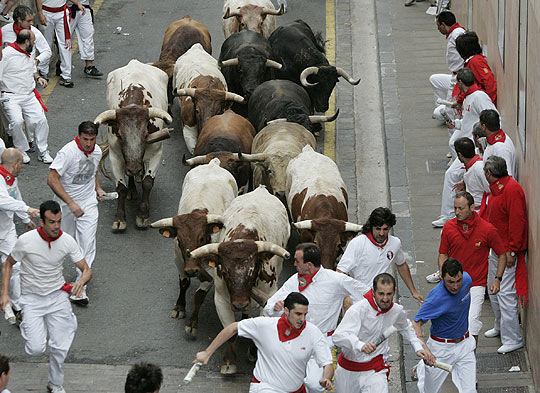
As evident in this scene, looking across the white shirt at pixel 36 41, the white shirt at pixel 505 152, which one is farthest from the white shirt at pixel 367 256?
the white shirt at pixel 36 41

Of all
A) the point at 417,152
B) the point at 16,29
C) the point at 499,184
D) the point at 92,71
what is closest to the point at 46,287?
the point at 499,184

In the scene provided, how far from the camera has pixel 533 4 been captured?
12086 millimetres

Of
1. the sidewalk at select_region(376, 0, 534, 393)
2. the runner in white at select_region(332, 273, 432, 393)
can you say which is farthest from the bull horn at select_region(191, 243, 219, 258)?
the sidewalk at select_region(376, 0, 534, 393)

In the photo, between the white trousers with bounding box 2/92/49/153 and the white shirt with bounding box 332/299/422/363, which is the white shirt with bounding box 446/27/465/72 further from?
the white shirt with bounding box 332/299/422/363

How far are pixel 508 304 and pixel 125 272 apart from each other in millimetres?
5224

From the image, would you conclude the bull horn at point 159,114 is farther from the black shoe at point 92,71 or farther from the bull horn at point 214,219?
the black shoe at point 92,71

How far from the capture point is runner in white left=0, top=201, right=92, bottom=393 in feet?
38.5

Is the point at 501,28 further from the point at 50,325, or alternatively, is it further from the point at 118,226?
the point at 50,325

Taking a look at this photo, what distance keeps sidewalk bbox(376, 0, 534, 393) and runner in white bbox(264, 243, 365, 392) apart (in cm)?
154

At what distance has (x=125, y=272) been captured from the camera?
15023 millimetres

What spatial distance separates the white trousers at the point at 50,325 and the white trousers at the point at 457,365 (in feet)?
12.3

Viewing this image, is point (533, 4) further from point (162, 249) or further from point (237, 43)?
point (237, 43)

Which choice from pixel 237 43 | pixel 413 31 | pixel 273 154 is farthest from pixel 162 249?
pixel 413 31

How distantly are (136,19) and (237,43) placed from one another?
5.14 meters
